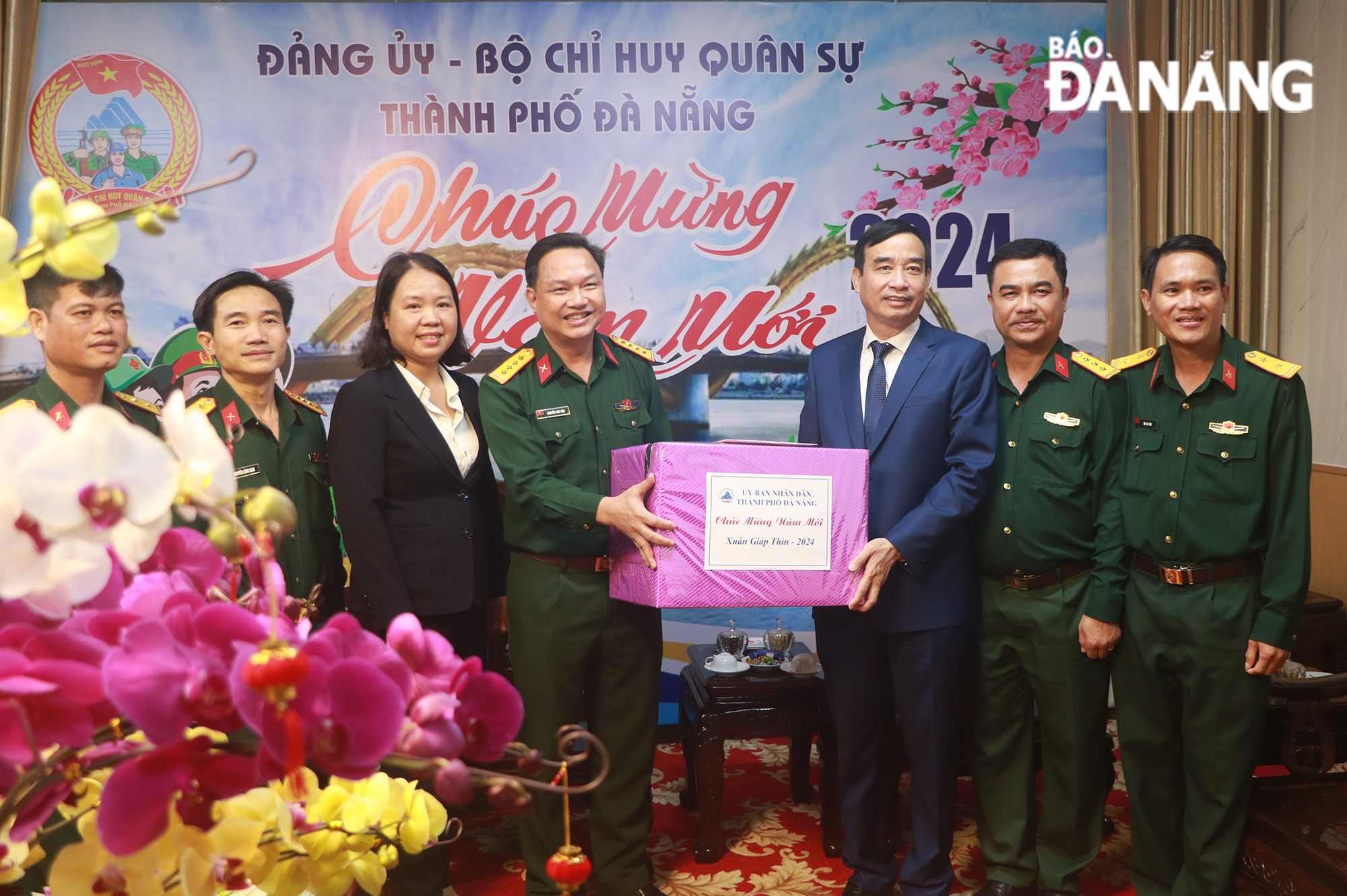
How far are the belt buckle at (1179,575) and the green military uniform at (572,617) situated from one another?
128 cm

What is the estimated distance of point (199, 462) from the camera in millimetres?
420

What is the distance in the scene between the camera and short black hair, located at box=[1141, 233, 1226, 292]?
2.29 metres

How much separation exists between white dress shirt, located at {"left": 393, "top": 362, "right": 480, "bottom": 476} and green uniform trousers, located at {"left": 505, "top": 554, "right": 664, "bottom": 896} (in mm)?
305

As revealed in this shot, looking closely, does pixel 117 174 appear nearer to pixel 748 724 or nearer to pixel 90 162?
pixel 90 162

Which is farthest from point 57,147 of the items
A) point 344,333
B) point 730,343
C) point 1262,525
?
point 1262,525

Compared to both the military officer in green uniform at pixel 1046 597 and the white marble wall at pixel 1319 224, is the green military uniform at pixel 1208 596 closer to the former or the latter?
the military officer in green uniform at pixel 1046 597

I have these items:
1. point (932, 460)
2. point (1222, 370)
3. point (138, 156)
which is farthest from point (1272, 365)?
point (138, 156)

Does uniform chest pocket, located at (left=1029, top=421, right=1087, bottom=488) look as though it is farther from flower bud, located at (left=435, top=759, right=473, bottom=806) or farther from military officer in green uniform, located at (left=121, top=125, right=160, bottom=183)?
military officer in green uniform, located at (left=121, top=125, right=160, bottom=183)

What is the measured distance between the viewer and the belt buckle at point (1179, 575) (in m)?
2.24

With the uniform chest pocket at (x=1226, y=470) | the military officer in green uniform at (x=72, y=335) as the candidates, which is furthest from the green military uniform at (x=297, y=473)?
the uniform chest pocket at (x=1226, y=470)

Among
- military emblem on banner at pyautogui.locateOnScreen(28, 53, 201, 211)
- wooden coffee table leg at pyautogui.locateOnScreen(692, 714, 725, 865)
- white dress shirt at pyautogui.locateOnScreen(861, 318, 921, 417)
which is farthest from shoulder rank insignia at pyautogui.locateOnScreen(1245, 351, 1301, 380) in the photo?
military emblem on banner at pyautogui.locateOnScreen(28, 53, 201, 211)

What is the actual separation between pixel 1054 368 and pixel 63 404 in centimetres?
241

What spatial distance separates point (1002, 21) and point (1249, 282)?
4.82 feet

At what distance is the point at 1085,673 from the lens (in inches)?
93.4
